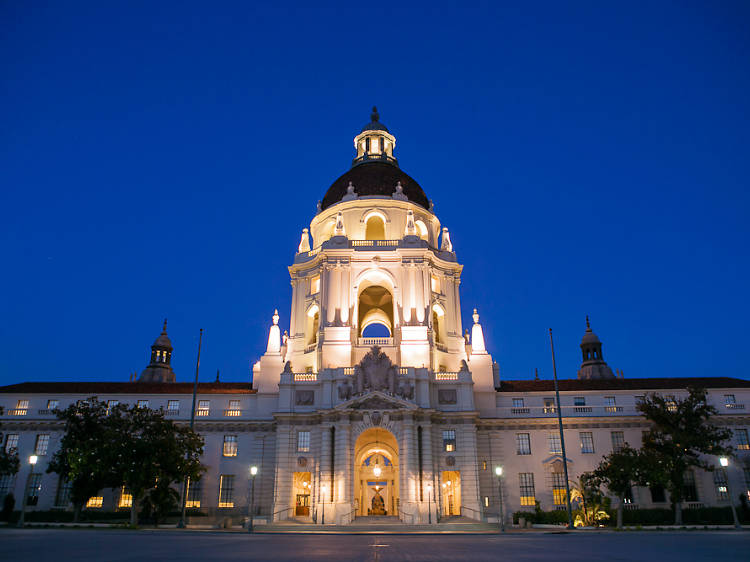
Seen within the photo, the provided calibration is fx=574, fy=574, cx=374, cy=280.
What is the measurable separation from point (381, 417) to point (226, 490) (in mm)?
17162

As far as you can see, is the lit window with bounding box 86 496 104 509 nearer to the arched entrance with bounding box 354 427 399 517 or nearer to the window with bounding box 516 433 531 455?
the arched entrance with bounding box 354 427 399 517

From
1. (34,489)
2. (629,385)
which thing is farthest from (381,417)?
(34,489)

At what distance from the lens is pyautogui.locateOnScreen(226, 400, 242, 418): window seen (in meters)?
57.9

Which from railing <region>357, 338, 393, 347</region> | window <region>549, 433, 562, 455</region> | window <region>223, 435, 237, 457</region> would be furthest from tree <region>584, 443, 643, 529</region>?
window <region>223, 435, 237, 457</region>

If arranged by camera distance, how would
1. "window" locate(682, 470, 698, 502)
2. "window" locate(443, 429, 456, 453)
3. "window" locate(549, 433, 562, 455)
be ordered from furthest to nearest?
"window" locate(549, 433, 562, 455), "window" locate(682, 470, 698, 502), "window" locate(443, 429, 456, 453)

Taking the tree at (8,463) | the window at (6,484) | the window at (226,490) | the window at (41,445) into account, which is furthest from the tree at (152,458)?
the window at (6,484)

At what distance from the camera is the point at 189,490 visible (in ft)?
179

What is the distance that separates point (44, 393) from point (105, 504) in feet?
46.4

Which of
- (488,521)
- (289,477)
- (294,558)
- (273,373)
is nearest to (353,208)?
(273,373)

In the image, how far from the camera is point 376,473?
53.9m

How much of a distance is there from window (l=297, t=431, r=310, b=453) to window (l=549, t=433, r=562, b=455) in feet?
77.1

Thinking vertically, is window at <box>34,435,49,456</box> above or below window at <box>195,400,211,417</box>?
below

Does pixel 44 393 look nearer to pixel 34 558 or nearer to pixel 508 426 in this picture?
pixel 508 426

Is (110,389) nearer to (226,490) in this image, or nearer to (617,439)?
(226,490)
